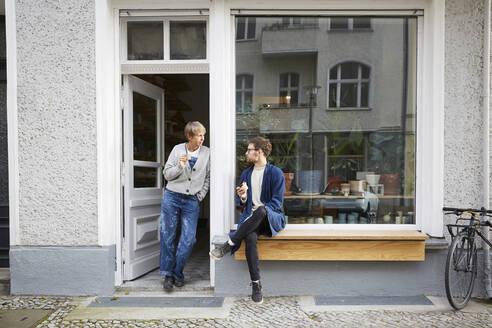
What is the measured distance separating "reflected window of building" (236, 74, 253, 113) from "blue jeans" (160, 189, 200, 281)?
1216mm

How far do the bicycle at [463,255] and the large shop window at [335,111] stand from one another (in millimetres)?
626

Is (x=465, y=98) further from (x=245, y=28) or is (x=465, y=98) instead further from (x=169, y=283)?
(x=169, y=283)

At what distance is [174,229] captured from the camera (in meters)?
4.38

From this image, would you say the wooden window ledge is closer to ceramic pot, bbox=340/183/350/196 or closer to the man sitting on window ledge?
the man sitting on window ledge

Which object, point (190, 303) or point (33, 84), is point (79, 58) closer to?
point (33, 84)

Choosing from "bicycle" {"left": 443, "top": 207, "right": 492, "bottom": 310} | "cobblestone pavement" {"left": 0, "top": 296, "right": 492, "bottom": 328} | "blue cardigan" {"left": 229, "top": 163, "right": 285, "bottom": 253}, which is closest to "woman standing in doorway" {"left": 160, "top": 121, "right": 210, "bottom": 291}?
"blue cardigan" {"left": 229, "top": 163, "right": 285, "bottom": 253}

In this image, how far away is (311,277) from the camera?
4.18m

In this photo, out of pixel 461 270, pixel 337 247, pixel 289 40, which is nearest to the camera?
pixel 461 270

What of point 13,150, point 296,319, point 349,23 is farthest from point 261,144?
point 13,150

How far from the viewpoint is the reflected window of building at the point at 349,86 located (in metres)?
4.71

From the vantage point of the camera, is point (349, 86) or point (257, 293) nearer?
point (257, 293)

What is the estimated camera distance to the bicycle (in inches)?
149

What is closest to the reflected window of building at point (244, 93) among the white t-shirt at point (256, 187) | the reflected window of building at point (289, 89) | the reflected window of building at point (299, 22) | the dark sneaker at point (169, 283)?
the reflected window of building at point (289, 89)

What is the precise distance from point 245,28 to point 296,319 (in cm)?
326
